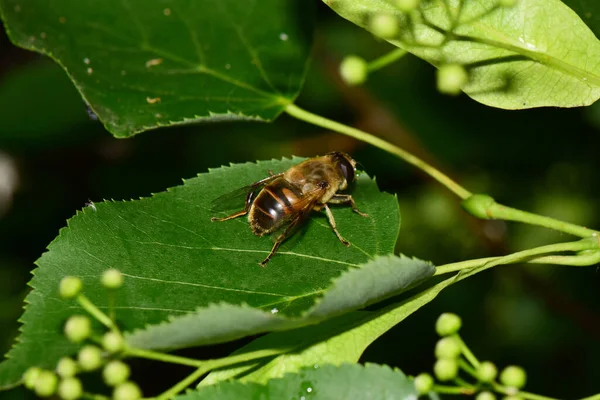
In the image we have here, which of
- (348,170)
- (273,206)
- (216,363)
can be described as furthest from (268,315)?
(348,170)

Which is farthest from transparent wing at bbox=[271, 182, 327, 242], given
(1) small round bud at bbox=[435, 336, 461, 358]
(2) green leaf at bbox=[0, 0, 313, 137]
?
(1) small round bud at bbox=[435, 336, 461, 358]

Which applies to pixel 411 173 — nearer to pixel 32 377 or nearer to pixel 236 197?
pixel 236 197

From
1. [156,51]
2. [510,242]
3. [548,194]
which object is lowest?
[510,242]

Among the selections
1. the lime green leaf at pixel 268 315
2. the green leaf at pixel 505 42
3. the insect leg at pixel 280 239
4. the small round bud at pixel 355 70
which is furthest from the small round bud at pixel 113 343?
the green leaf at pixel 505 42

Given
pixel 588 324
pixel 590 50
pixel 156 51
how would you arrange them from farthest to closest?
1. pixel 588 324
2. pixel 156 51
3. pixel 590 50

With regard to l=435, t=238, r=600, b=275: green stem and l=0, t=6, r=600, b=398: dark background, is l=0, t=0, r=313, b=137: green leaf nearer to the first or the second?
l=435, t=238, r=600, b=275: green stem

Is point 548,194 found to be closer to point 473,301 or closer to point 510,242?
point 510,242

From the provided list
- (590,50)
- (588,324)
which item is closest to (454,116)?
(588,324)
